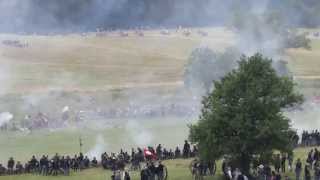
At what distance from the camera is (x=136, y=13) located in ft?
303

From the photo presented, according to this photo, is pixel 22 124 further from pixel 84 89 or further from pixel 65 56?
pixel 65 56

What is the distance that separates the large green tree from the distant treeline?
4315 cm

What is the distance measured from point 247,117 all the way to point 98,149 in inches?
583

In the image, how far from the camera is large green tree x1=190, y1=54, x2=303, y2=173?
1193 inches

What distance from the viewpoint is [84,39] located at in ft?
277

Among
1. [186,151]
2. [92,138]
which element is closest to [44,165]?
[186,151]

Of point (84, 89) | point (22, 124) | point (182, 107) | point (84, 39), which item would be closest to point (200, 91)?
point (182, 107)

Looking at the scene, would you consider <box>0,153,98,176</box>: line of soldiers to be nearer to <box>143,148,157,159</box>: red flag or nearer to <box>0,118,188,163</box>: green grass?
<box>143,148,157,159</box>: red flag

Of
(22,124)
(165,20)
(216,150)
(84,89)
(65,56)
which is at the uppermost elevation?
(165,20)

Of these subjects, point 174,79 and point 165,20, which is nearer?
point 174,79

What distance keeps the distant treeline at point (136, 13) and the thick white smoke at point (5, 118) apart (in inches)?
720

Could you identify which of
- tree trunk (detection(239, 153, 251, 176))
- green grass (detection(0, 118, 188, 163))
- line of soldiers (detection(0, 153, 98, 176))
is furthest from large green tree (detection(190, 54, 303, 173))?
green grass (detection(0, 118, 188, 163))

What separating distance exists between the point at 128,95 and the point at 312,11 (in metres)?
37.6

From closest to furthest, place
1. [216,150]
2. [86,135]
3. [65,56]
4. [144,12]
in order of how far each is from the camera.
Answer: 1. [216,150]
2. [86,135]
3. [65,56]
4. [144,12]
